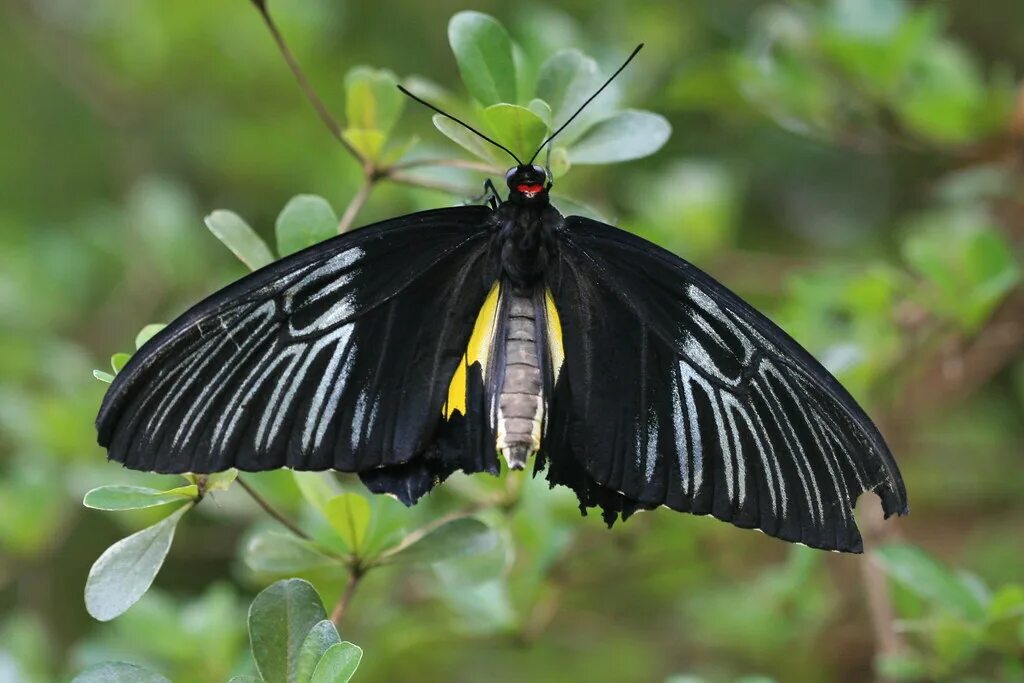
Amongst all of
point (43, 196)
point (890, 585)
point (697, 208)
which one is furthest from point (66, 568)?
point (890, 585)

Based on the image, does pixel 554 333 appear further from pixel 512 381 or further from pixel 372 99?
pixel 372 99

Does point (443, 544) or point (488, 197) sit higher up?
point (488, 197)

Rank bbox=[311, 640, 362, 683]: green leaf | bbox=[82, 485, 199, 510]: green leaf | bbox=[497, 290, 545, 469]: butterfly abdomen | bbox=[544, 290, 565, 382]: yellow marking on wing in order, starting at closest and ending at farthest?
bbox=[311, 640, 362, 683]: green leaf
bbox=[82, 485, 199, 510]: green leaf
bbox=[497, 290, 545, 469]: butterfly abdomen
bbox=[544, 290, 565, 382]: yellow marking on wing

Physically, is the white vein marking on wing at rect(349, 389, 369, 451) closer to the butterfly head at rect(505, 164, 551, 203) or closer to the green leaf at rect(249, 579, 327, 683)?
the green leaf at rect(249, 579, 327, 683)

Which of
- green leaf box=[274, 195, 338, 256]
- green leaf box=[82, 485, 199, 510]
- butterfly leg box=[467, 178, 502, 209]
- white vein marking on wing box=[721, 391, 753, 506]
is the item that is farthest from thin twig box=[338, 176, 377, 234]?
white vein marking on wing box=[721, 391, 753, 506]

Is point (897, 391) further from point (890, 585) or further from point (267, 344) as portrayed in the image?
point (267, 344)

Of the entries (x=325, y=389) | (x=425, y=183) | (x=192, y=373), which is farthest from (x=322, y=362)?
(x=425, y=183)
